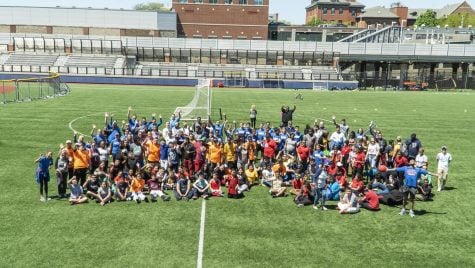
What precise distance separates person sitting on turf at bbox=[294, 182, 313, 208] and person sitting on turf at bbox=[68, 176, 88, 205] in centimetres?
700

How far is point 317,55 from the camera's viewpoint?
77.1 meters

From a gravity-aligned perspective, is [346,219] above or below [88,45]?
below

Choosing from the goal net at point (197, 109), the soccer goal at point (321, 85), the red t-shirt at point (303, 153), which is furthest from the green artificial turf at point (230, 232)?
the soccer goal at point (321, 85)

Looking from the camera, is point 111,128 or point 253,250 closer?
point 253,250

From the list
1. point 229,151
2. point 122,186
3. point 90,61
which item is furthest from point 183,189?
point 90,61

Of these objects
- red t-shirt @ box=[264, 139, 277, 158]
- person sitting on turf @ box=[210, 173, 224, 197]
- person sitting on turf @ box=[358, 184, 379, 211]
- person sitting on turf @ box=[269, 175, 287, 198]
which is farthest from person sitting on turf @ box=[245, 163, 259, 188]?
person sitting on turf @ box=[358, 184, 379, 211]

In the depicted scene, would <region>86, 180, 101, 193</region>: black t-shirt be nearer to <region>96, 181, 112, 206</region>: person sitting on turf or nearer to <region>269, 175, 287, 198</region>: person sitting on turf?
<region>96, 181, 112, 206</region>: person sitting on turf

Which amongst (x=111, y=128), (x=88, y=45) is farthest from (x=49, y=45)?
(x=111, y=128)

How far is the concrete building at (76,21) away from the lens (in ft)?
282

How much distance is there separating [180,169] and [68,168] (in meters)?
3.81

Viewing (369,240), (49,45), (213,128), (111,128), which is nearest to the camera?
(369,240)

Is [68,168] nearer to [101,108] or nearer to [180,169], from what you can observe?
[180,169]

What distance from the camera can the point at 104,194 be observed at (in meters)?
14.5

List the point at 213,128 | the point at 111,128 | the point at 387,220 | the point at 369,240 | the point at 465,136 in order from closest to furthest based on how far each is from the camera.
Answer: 1. the point at 369,240
2. the point at 387,220
3. the point at 111,128
4. the point at 213,128
5. the point at 465,136
